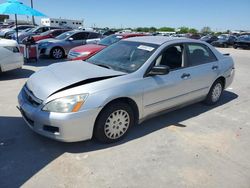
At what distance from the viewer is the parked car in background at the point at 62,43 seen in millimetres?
12086

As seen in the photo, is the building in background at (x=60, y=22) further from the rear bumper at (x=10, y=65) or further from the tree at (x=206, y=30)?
the tree at (x=206, y=30)

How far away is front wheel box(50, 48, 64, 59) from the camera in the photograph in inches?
479

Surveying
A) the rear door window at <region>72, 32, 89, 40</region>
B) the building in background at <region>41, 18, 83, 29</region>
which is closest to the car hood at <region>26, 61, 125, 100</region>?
the rear door window at <region>72, 32, 89, 40</region>

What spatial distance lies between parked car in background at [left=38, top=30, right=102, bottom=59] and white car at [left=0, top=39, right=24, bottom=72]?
14.3 ft

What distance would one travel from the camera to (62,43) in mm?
12359

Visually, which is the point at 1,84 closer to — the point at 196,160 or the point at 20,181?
the point at 20,181

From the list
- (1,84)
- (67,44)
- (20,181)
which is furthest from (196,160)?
(67,44)

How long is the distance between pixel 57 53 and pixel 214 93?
346 inches

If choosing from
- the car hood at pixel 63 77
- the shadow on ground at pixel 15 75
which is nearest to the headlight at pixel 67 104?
the car hood at pixel 63 77

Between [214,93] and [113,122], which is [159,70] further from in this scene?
[214,93]

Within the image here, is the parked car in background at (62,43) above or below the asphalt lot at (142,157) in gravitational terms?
above

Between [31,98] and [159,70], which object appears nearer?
[31,98]

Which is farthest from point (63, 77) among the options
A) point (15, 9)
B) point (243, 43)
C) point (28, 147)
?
point (243, 43)

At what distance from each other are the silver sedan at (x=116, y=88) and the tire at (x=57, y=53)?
315 inches
